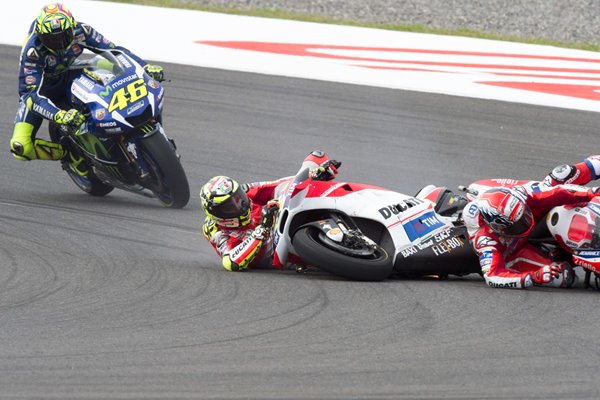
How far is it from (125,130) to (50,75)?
3.84 feet

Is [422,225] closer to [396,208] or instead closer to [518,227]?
[396,208]

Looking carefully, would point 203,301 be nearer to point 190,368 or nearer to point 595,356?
point 190,368

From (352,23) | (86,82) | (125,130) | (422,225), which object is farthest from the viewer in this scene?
(352,23)

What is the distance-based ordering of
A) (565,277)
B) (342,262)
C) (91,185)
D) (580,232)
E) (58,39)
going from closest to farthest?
(580,232), (565,277), (342,262), (58,39), (91,185)

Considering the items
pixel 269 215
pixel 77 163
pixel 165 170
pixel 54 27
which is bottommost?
pixel 77 163

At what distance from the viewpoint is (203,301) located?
7664mm

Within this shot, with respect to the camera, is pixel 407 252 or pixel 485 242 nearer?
pixel 485 242

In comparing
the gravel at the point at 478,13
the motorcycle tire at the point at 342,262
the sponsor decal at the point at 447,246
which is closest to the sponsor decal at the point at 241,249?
the motorcycle tire at the point at 342,262

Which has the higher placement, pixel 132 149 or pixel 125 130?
pixel 125 130

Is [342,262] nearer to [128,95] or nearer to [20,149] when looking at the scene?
[128,95]

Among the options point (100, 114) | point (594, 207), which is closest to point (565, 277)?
point (594, 207)

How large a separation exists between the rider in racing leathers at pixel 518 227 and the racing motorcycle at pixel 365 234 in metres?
0.25

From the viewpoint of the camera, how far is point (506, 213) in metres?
7.73

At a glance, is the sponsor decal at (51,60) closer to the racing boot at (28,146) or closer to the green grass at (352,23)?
the racing boot at (28,146)
